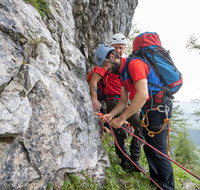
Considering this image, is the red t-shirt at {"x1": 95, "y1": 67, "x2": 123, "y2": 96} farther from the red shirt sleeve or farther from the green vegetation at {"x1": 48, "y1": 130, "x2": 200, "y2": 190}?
the green vegetation at {"x1": 48, "y1": 130, "x2": 200, "y2": 190}

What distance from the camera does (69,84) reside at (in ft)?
10.5

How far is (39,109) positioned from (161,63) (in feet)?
8.60

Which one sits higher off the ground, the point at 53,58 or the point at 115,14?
the point at 115,14

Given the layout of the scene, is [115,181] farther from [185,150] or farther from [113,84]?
[185,150]

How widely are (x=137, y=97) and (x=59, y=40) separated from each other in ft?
8.61

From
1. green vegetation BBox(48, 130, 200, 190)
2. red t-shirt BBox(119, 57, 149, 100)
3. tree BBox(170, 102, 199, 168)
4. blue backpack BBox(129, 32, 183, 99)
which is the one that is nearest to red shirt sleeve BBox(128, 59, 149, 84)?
red t-shirt BBox(119, 57, 149, 100)

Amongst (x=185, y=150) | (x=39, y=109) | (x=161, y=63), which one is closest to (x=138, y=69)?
(x=161, y=63)

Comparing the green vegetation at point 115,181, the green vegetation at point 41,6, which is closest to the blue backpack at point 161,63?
the green vegetation at point 115,181

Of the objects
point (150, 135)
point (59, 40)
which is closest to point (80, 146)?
point (150, 135)

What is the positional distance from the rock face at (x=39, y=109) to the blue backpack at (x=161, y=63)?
1.81m

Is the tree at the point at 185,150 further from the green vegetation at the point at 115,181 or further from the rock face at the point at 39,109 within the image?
the rock face at the point at 39,109

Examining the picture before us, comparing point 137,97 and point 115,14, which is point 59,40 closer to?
point 137,97

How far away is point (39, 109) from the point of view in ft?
7.06

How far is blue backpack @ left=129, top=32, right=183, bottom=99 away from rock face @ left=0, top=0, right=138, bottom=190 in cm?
181
